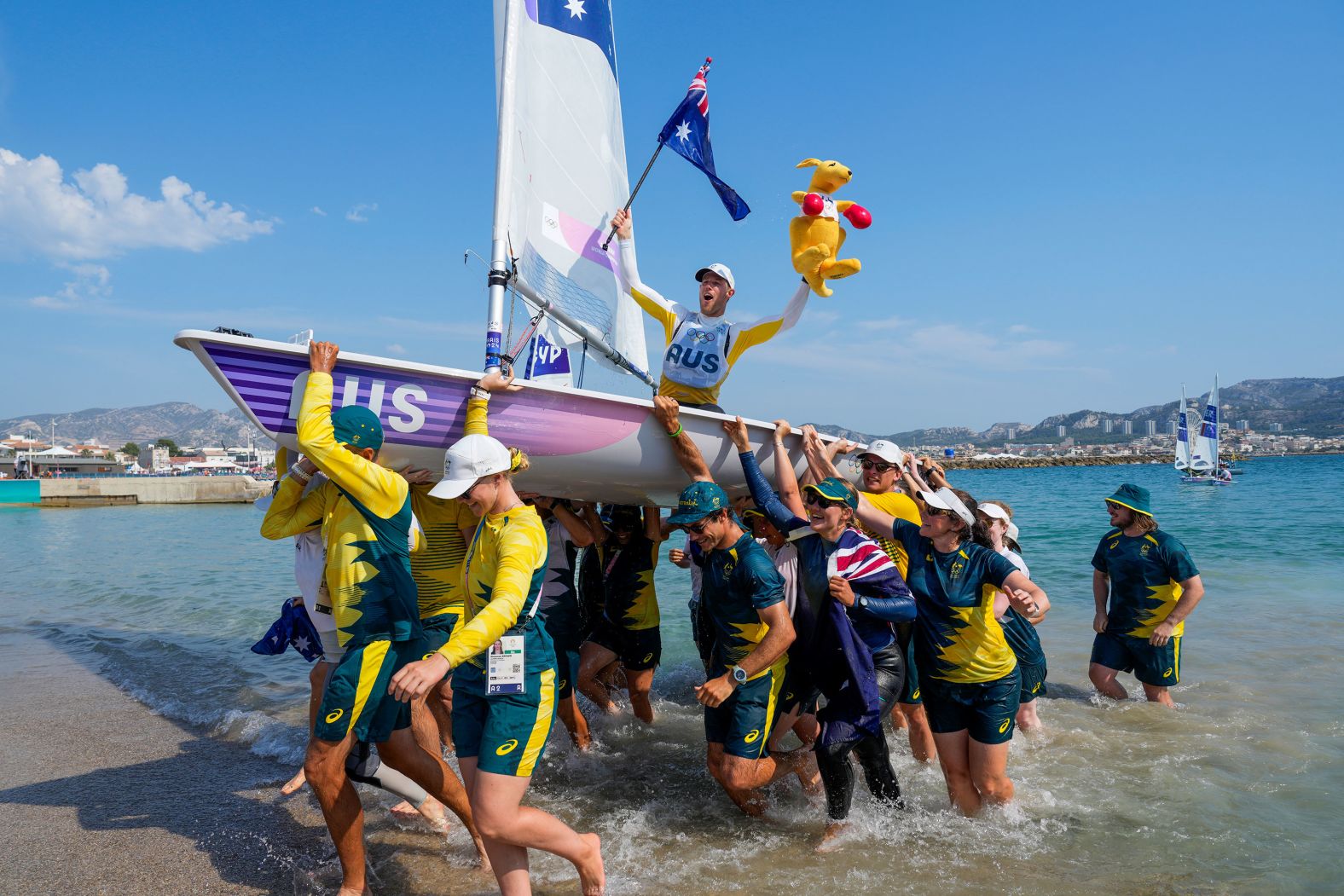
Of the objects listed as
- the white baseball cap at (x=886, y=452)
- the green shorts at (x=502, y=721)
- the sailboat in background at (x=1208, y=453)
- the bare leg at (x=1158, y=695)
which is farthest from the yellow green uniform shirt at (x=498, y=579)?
the sailboat in background at (x=1208, y=453)

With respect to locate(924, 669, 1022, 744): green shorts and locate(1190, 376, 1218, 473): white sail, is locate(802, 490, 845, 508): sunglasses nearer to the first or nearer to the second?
locate(924, 669, 1022, 744): green shorts

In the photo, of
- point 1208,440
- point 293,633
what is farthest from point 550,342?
point 1208,440

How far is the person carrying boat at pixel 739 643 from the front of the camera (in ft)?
11.5

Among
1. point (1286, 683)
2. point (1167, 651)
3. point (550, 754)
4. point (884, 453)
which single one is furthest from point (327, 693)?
point (1286, 683)

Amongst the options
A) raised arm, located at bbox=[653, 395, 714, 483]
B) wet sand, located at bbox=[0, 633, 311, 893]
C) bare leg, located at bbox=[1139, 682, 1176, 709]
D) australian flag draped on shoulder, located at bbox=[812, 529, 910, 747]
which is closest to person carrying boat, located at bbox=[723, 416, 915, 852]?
australian flag draped on shoulder, located at bbox=[812, 529, 910, 747]

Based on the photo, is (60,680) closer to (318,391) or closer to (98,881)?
(98,881)

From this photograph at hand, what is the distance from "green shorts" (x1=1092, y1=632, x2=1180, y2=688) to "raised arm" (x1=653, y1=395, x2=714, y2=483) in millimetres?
4057

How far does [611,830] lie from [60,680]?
6226 millimetres

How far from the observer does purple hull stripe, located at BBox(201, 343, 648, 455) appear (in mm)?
3533

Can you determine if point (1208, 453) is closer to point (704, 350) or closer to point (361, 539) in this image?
point (704, 350)

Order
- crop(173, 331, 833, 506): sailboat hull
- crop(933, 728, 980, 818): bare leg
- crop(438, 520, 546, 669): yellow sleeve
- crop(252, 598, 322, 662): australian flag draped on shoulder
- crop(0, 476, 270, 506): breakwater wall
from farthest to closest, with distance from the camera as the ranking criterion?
1. crop(0, 476, 270, 506): breakwater wall
2. crop(252, 598, 322, 662): australian flag draped on shoulder
3. crop(933, 728, 980, 818): bare leg
4. crop(173, 331, 833, 506): sailboat hull
5. crop(438, 520, 546, 669): yellow sleeve

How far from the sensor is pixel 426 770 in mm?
3467

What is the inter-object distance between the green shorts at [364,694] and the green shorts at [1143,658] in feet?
18.4

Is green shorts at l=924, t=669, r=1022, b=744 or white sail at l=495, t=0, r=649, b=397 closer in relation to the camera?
green shorts at l=924, t=669, r=1022, b=744
